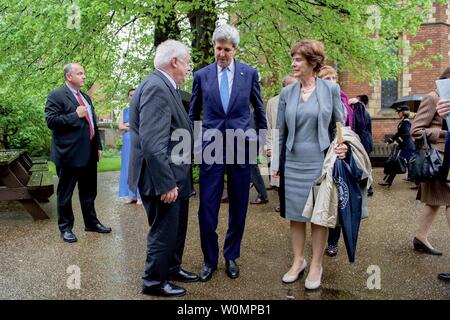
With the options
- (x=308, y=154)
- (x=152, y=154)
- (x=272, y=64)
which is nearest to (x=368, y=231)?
(x=308, y=154)

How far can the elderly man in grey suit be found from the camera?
3.54 m

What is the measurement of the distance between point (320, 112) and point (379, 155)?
1303 centimetres

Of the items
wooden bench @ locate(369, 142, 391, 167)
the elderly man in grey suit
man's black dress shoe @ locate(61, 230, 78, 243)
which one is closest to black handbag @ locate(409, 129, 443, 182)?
the elderly man in grey suit

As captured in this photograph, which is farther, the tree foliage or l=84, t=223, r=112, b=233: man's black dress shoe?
the tree foliage

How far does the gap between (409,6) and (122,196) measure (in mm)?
7580

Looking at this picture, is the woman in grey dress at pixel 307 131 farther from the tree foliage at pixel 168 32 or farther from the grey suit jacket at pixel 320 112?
the tree foliage at pixel 168 32

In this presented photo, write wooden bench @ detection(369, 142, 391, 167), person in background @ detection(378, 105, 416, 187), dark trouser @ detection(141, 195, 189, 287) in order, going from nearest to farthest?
dark trouser @ detection(141, 195, 189, 287) < person in background @ detection(378, 105, 416, 187) < wooden bench @ detection(369, 142, 391, 167)

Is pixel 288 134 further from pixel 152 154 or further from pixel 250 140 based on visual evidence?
pixel 152 154

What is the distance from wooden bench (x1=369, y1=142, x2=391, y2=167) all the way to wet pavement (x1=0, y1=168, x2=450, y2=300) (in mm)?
9236

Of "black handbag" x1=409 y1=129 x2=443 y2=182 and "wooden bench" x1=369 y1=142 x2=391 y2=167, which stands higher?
"black handbag" x1=409 y1=129 x2=443 y2=182

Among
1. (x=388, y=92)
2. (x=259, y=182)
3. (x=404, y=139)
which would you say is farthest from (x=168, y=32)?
(x=388, y=92)

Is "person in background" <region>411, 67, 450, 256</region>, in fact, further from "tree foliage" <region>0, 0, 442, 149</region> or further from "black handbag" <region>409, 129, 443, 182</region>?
"tree foliage" <region>0, 0, 442, 149</region>

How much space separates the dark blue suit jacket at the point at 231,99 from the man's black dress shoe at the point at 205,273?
113 cm

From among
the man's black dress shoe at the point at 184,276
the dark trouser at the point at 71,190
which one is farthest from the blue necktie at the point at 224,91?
the dark trouser at the point at 71,190
